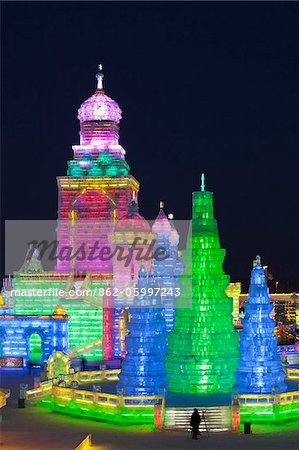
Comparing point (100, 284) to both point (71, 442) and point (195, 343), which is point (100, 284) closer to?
point (195, 343)

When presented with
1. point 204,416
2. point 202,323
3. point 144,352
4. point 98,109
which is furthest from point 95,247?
point 204,416

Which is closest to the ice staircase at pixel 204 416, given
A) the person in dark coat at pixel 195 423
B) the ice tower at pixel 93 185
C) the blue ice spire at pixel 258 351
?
the person in dark coat at pixel 195 423

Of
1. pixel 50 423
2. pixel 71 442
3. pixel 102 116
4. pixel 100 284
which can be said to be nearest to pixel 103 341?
pixel 100 284

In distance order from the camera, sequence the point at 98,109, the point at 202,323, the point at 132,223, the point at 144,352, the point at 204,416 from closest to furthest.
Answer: the point at 204,416 → the point at 144,352 → the point at 202,323 → the point at 132,223 → the point at 98,109

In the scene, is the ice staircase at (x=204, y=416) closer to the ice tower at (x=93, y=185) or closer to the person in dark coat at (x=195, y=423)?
the person in dark coat at (x=195, y=423)

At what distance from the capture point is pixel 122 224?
51.6m

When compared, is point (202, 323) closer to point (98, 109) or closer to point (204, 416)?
point (204, 416)

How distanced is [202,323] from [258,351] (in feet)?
8.32

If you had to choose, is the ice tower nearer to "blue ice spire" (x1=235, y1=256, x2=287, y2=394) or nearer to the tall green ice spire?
the tall green ice spire

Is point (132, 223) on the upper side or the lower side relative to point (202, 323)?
upper

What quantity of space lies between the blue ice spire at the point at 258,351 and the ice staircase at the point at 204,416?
270cm

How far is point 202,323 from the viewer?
111 feet

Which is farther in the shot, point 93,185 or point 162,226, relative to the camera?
point 93,185

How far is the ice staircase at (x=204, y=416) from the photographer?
29.4 metres
